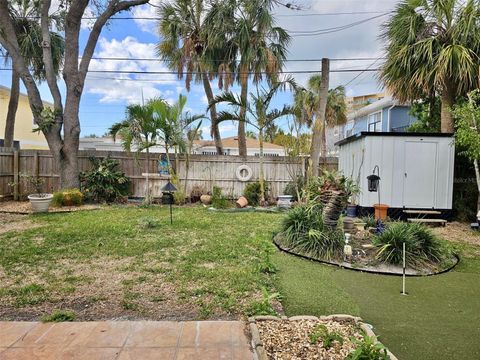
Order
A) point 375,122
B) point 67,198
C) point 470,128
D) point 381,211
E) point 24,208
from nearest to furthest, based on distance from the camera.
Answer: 1. point 470,128
2. point 381,211
3. point 24,208
4. point 67,198
5. point 375,122

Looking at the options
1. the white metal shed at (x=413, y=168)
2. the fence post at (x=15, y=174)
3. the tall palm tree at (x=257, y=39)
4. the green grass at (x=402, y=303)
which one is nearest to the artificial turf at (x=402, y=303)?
the green grass at (x=402, y=303)

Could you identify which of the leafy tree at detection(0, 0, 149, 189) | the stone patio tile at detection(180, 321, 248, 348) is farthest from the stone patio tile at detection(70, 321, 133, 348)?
the leafy tree at detection(0, 0, 149, 189)

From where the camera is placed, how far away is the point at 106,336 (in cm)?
253

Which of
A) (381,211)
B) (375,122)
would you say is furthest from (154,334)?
(375,122)

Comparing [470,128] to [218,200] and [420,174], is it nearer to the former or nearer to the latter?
[420,174]

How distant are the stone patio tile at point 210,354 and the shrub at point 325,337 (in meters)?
0.49

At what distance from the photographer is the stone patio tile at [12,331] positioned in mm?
2449

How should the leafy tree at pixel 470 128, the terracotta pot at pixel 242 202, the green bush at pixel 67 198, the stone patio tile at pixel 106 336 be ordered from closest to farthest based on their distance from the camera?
1. the stone patio tile at pixel 106 336
2. the leafy tree at pixel 470 128
3. the green bush at pixel 67 198
4. the terracotta pot at pixel 242 202

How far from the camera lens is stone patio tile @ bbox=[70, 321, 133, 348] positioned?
7.93 feet

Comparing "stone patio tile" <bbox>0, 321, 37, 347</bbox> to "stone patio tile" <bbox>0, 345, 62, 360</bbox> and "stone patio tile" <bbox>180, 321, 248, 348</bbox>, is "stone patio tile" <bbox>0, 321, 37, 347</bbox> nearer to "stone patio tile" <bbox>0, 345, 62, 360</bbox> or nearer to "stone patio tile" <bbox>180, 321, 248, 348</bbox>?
"stone patio tile" <bbox>0, 345, 62, 360</bbox>

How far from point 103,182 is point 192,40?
18.6 feet

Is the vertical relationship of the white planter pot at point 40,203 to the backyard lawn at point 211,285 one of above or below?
above

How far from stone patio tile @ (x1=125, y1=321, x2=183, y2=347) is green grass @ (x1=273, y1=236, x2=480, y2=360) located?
1054 millimetres

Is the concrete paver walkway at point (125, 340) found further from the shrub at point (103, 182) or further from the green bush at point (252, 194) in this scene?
the shrub at point (103, 182)
